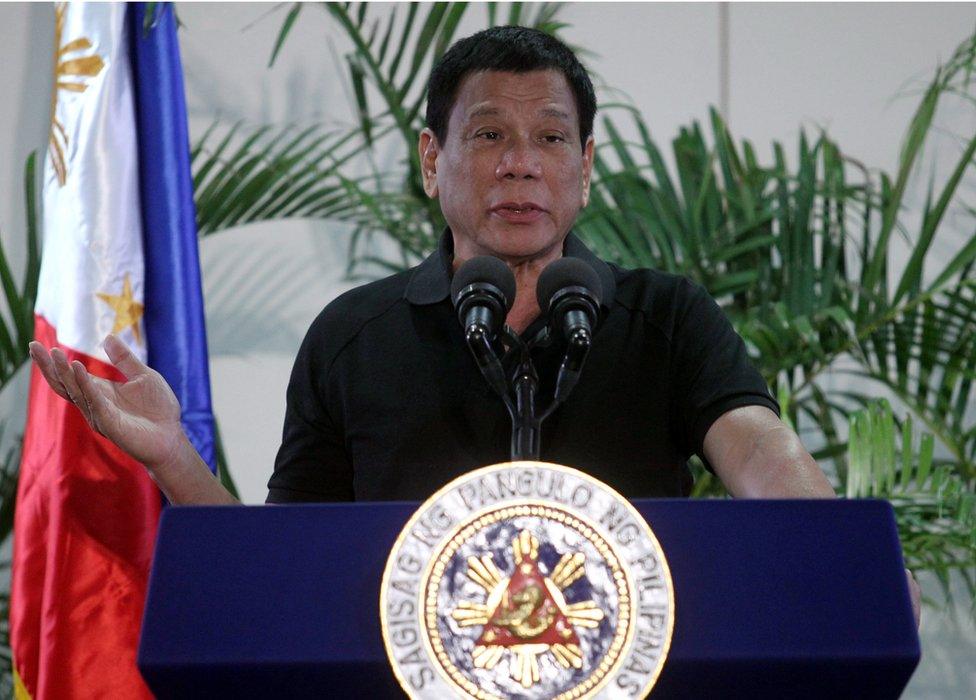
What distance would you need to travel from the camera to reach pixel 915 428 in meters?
3.38

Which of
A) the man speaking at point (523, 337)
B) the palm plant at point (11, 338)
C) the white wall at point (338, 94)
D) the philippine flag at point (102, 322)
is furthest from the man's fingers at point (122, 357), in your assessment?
the white wall at point (338, 94)

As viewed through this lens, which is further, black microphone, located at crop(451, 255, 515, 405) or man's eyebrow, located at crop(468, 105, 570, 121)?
man's eyebrow, located at crop(468, 105, 570, 121)

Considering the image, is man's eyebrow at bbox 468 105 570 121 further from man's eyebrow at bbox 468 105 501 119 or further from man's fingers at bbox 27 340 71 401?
man's fingers at bbox 27 340 71 401

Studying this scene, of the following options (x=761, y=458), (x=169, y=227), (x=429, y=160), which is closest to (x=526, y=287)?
(x=429, y=160)

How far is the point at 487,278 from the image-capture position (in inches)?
51.1

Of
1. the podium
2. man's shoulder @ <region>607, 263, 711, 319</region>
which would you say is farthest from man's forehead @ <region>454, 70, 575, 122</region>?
the podium

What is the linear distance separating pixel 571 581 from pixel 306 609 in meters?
0.21

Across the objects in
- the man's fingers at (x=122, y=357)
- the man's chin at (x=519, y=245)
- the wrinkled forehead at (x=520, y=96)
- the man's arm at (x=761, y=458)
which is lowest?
the man's arm at (x=761, y=458)

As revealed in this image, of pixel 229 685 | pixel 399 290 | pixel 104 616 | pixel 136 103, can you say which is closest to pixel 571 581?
pixel 229 685

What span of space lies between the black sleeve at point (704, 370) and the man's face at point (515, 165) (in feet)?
0.69

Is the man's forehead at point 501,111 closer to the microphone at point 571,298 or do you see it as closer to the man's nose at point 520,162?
the man's nose at point 520,162

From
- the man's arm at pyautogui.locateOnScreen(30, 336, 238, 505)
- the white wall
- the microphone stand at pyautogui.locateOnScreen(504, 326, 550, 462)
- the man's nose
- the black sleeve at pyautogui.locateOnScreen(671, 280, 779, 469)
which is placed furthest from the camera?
the white wall

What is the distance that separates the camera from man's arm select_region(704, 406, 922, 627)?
1421 mm

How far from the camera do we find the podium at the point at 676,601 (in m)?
1.05
